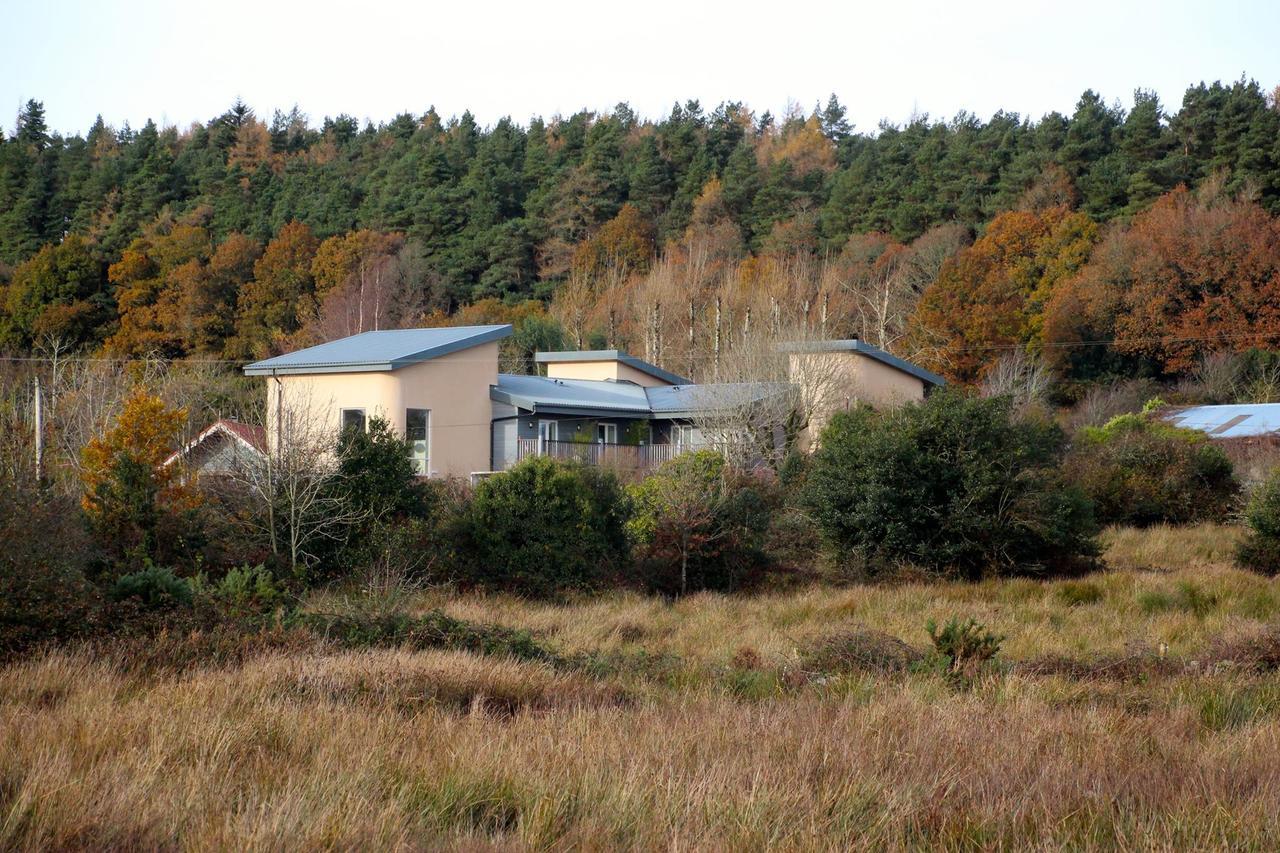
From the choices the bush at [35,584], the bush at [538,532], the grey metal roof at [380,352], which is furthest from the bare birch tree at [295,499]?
the grey metal roof at [380,352]

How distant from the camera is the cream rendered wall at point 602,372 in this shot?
41406 millimetres

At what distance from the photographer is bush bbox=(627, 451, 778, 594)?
2192 centimetres

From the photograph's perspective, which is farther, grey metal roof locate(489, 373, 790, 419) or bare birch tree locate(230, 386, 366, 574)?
grey metal roof locate(489, 373, 790, 419)

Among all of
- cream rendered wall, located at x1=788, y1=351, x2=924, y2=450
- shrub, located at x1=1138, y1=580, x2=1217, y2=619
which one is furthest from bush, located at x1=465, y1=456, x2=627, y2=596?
cream rendered wall, located at x1=788, y1=351, x2=924, y2=450

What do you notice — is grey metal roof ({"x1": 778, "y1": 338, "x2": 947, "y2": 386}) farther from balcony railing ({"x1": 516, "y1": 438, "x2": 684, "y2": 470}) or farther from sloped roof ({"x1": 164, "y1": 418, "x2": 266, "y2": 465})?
sloped roof ({"x1": 164, "y1": 418, "x2": 266, "y2": 465})

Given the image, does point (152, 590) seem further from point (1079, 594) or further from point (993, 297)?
point (993, 297)

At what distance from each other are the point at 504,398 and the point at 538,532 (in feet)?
44.6

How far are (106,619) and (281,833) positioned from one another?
23.6 feet

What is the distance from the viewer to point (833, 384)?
3609 centimetres

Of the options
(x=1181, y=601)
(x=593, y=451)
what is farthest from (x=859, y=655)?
(x=593, y=451)

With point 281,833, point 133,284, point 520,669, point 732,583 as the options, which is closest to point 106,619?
point 520,669

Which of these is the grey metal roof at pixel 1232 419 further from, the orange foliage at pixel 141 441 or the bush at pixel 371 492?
the orange foliage at pixel 141 441

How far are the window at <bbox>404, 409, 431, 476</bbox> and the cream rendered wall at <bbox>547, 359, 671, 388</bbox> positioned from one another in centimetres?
932

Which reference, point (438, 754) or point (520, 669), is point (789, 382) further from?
point (438, 754)
